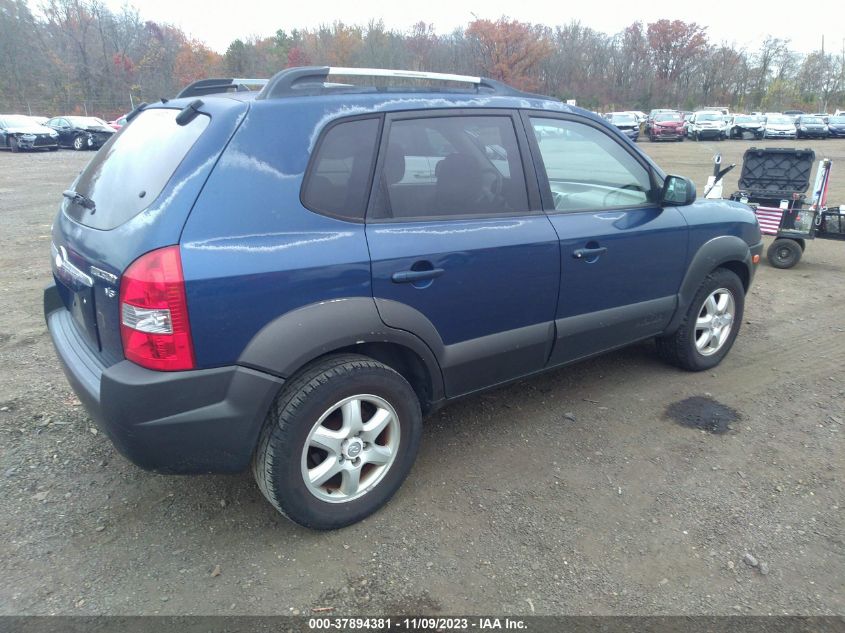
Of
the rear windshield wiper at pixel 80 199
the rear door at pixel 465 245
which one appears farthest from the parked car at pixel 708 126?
the rear windshield wiper at pixel 80 199

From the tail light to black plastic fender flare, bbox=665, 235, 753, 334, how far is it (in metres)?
3.05

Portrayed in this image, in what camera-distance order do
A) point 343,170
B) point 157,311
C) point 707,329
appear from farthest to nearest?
point 707,329
point 343,170
point 157,311

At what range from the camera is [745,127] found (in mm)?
34594

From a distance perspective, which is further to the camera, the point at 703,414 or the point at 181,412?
the point at 703,414

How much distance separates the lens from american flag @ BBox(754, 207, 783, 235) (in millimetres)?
7227

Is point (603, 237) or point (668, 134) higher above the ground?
point (603, 237)

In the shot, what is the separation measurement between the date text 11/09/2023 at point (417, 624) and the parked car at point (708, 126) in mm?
36519

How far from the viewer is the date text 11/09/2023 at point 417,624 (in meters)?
2.28

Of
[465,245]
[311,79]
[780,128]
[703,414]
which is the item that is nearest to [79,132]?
[311,79]

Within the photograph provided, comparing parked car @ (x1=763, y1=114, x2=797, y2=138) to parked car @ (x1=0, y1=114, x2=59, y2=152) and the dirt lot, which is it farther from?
the dirt lot

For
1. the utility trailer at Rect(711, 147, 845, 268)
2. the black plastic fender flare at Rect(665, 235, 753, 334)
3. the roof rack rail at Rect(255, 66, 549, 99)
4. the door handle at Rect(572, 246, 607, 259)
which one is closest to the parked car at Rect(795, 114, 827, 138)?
the utility trailer at Rect(711, 147, 845, 268)

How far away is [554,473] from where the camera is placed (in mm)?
3205

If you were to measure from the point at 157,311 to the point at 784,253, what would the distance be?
24.1 ft

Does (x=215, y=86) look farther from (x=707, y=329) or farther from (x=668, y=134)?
(x=668, y=134)
